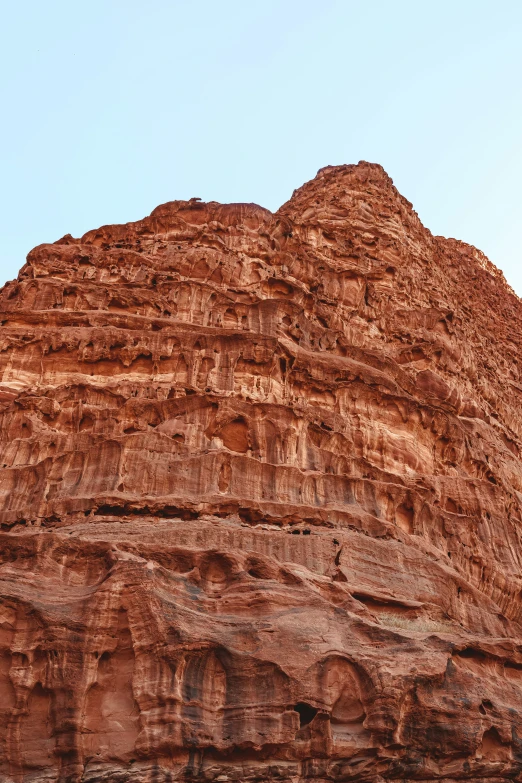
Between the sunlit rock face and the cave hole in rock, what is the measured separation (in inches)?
2.1

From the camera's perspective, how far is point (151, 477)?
56.7 feet

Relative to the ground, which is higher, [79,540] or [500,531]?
[500,531]

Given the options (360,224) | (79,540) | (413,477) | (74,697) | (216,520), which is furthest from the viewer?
(360,224)

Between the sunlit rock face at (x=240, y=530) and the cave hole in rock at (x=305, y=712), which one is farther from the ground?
Result: the sunlit rock face at (x=240, y=530)

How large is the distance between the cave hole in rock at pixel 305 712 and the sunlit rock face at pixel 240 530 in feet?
0.17

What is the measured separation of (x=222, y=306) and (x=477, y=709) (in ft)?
53.6

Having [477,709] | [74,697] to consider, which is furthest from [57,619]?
[477,709]

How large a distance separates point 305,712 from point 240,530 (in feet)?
14.9

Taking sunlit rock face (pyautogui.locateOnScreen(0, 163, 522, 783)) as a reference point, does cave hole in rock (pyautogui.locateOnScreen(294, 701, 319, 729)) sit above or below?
below

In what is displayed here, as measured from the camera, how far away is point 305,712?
12000 millimetres

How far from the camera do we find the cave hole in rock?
468 inches

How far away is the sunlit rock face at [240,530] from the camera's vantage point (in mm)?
11820

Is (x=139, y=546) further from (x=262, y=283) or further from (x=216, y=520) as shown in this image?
(x=262, y=283)

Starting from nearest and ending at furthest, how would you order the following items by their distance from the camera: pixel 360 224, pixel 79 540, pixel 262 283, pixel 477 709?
1. pixel 477 709
2. pixel 79 540
3. pixel 262 283
4. pixel 360 224
